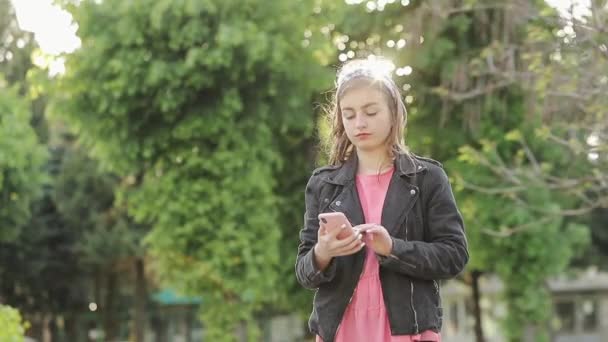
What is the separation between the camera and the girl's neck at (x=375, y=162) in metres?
3.10

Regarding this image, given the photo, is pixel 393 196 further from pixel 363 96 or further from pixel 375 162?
pixel 363 96

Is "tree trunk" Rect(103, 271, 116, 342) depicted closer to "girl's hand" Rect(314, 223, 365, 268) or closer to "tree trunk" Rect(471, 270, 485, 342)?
"tree trunk" Rect(471, 270, 485, 342)

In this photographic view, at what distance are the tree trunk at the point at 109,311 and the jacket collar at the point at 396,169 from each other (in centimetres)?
2989

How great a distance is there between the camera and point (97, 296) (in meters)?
34.5

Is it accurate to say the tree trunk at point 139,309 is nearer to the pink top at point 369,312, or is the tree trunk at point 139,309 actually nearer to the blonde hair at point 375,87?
the blonde hair at point 375,87

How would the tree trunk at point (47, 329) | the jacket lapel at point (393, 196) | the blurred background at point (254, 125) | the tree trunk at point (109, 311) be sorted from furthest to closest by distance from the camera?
the tree trunk at point (47, 329)
the tree trunk at point (109, 311)
the blurred background at point (254, 125)
the jacket lapel at point (393, 196)

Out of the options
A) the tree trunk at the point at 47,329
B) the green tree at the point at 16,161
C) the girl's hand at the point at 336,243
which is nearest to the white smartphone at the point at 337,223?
the girl's hand at the point at 336,243

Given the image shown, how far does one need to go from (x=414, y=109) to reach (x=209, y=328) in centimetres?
526

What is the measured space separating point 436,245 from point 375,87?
509 mm

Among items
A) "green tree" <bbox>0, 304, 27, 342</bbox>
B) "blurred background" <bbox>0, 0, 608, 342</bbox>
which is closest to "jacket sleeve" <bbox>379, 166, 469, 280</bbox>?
"green tree" <bbox>0, 304, 27, 342</bbox>

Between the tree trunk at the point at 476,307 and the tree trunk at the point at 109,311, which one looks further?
the tree trunk at the point at 109,311

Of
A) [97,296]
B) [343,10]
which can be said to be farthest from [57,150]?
[343,10]

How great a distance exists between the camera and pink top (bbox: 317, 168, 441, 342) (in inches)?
115

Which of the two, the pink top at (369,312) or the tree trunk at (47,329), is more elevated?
the tree trunk at (47,329)
